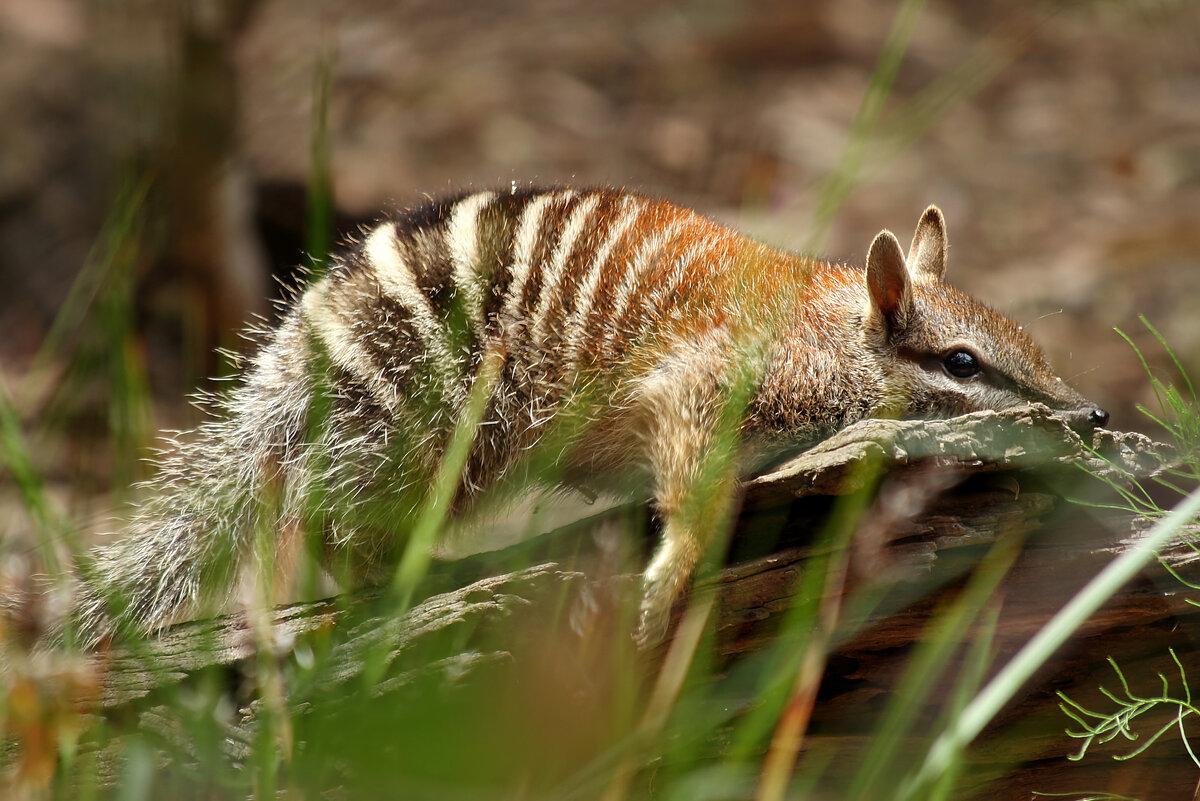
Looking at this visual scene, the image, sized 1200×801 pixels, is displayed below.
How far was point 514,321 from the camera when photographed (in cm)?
312

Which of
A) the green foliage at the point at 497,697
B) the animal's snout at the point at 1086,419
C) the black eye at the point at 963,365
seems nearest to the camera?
the green foliage at the point at 497,697

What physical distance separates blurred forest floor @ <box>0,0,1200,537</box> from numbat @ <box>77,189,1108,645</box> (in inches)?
96.1

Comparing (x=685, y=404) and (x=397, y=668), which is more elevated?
(x=685, y=404)

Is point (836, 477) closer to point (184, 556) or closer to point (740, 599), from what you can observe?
point (740, 599)

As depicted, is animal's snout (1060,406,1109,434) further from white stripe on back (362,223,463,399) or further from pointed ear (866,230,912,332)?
white stripe on back (362,223,463,399)

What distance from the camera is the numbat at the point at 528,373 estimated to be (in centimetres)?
303

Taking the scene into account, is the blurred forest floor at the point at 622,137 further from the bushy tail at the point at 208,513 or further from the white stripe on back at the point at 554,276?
the white stripe on back at the point at 554,276

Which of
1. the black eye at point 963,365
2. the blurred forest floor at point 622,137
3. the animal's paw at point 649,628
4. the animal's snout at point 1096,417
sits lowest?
the animal's paw at point 649,628

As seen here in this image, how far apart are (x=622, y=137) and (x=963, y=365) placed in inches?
198

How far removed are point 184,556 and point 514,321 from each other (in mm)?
1290

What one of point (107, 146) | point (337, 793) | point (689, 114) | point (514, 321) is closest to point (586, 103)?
point (689, 114)

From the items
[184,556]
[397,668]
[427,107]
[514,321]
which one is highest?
[427,107]

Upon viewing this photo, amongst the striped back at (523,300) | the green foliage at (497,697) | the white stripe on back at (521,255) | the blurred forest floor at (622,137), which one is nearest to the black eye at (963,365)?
the striped back at (523,300)

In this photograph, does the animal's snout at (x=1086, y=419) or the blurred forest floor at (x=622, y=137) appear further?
the blurred forest floor at (x=622, y=137)
